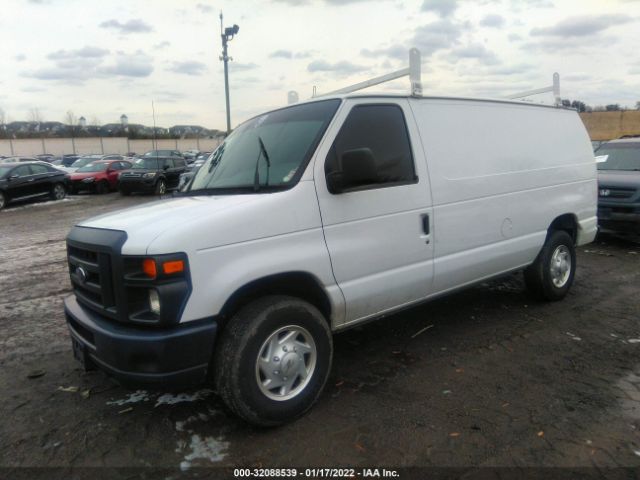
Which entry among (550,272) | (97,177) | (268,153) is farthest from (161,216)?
(97,177)

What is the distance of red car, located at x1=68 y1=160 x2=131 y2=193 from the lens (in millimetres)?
22172

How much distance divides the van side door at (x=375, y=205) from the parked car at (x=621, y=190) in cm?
623

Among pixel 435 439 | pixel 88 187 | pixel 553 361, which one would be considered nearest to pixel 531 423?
pixel 435 439

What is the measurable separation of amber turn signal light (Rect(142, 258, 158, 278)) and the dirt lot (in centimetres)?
112

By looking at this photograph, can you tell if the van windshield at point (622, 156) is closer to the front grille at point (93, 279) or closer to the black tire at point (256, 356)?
the black tire at point (256, 356)

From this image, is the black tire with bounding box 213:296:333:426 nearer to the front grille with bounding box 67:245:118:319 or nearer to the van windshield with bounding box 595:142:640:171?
the front grille with bounding box 67:245:118:319

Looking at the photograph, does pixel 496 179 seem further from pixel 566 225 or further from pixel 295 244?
pixel 295 244

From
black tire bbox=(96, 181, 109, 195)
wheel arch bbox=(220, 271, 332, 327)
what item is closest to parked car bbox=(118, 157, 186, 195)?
black tire bbox=(96, 181, 109, 195)

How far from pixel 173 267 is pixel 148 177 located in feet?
63.2

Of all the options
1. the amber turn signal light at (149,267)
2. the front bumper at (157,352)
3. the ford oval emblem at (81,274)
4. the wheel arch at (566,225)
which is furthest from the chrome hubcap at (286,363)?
the wheel arch at (566,225)

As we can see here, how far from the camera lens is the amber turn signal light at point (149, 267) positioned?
2.82 m

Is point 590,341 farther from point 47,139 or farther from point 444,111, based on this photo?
point 47,139

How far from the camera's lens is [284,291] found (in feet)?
11.3

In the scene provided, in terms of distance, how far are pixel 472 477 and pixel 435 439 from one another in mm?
383
